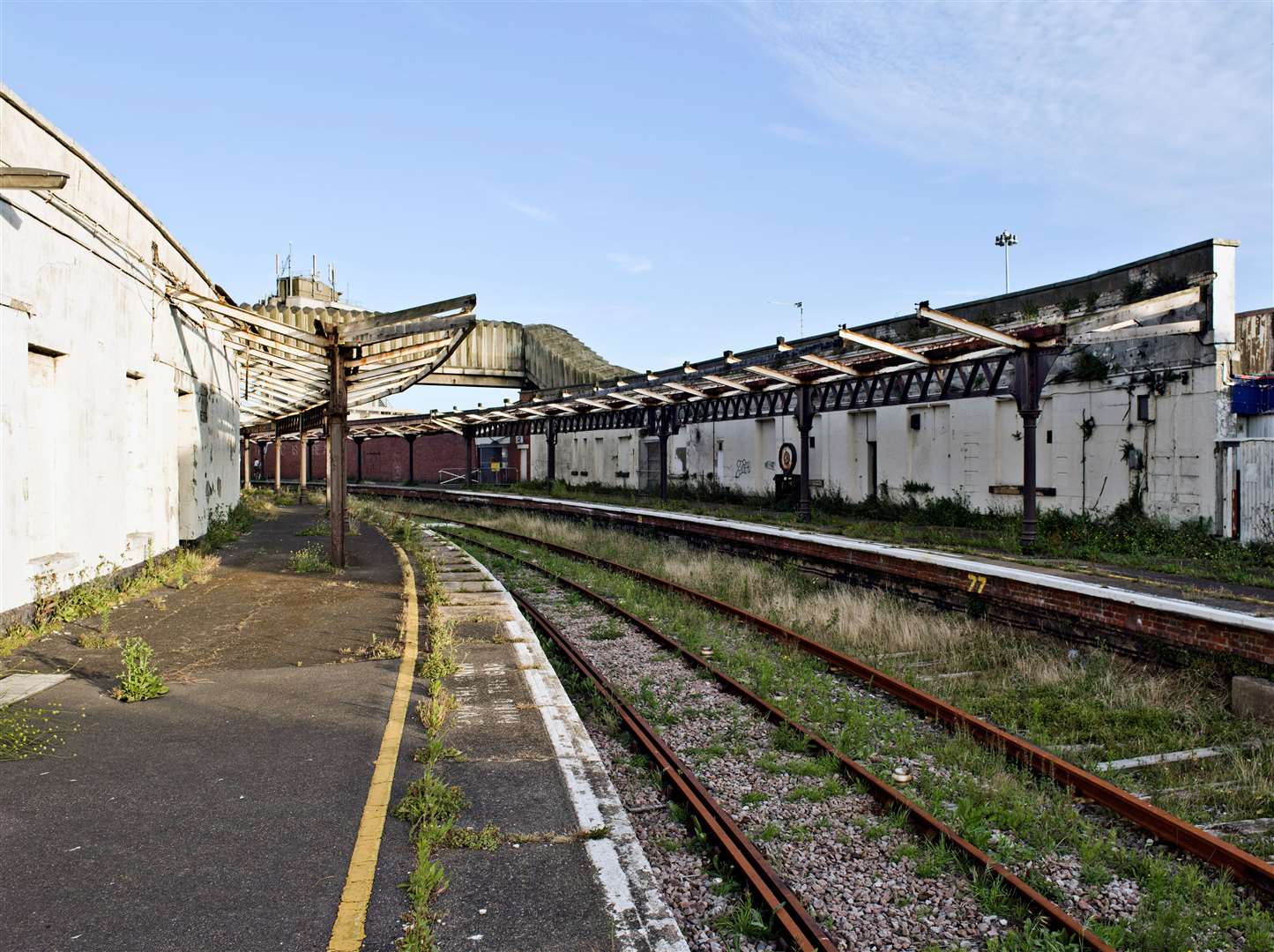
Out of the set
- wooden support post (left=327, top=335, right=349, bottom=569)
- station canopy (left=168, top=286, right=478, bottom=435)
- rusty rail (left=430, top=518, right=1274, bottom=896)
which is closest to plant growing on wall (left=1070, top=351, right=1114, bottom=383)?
rusty rail (left=430, top=518, right=1274, bottom=896)

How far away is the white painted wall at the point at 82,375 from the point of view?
7578mm

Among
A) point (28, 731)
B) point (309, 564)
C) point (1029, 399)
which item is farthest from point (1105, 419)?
point (28, 731)

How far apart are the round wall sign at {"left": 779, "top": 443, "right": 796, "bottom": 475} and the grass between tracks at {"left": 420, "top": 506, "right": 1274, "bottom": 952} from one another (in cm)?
1396

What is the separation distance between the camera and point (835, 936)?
3.95 metres

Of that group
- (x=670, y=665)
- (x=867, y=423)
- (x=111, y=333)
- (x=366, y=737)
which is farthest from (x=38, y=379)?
(x=867, y=423)

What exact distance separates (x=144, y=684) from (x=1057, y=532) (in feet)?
55.6

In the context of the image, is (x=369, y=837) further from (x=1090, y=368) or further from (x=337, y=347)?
(x=1090, y=368)

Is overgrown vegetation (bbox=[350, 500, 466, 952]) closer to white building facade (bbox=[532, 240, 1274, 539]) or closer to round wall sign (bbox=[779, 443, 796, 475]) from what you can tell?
white building facade (bbox=[532, 240, 1274, 539])

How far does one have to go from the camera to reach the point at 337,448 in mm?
13414

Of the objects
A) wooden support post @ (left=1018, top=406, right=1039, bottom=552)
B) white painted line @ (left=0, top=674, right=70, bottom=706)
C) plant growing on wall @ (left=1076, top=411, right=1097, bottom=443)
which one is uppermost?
plant growing on wall @ (left=1076, top=411, right=1097, bottom=443)

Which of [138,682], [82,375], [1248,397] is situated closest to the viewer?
[138,682]

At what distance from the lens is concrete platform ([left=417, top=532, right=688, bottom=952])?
3557 millimetres

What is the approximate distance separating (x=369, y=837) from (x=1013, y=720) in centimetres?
560

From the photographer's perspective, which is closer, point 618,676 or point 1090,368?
point 618,676
